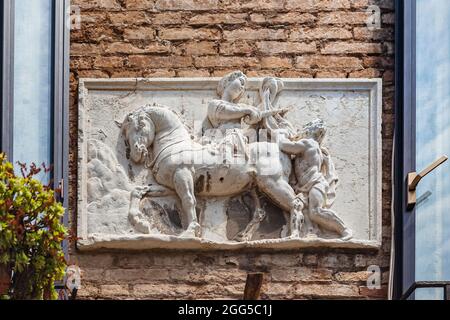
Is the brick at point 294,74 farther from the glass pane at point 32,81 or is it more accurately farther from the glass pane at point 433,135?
the glass pane at point 32,81

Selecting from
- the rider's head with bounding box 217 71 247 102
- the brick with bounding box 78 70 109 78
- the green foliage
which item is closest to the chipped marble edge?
the rider's head with bounding box 217 71 247 102

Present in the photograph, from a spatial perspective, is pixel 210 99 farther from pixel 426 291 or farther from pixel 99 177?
pixel 426 291

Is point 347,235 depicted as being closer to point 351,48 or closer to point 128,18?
point 351,48

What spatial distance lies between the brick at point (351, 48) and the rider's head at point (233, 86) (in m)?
0.61

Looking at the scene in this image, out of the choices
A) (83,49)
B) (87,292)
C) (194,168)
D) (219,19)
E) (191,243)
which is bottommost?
(87,292)

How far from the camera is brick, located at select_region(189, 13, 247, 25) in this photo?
13656 mm

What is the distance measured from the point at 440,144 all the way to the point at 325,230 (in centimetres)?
95

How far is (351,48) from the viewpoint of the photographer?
13617mm

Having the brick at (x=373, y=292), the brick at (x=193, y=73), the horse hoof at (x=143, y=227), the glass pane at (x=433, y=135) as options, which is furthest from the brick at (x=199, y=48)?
the brick at (x=373, y=292)

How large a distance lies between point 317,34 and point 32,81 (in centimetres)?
192

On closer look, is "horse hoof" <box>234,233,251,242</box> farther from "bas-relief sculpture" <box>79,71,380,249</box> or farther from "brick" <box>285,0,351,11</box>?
"brick" <box>285,0,351,11</box>

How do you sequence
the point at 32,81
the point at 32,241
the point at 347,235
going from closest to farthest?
the point at 32,241 < the point at 347,235 < the point at 32,81

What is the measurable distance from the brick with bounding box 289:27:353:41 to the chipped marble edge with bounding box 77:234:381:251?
142cm

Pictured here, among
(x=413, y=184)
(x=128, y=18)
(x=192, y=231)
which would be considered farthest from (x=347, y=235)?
(x=128, y=18)
